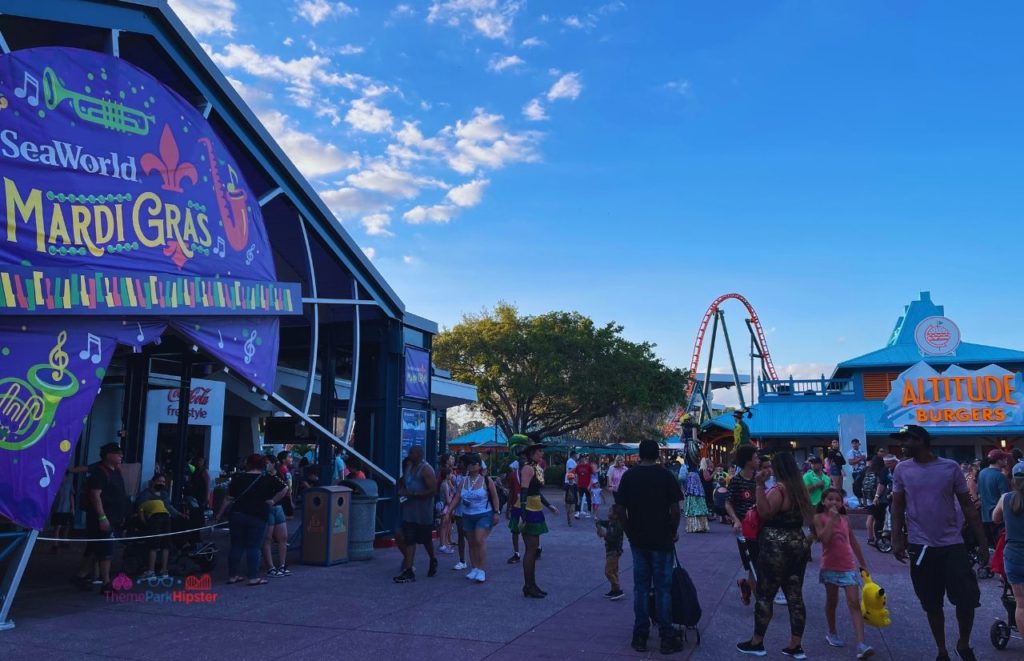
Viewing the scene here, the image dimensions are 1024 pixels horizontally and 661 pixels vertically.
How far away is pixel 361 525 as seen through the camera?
1221cm

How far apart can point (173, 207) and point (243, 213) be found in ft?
4.76

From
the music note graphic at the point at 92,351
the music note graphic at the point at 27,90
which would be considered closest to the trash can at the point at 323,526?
the music note graphic at the point at 92,351

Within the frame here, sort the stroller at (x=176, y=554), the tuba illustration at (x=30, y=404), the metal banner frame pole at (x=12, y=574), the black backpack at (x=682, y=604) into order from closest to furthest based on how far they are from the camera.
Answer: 1. the black backpack at (x=682, y=604)
2. the metal banner frame pole at (x=12, y=574)
3. the tuba illustration at (x=30, y=404)
4. the stroller at (x=176, y=554)

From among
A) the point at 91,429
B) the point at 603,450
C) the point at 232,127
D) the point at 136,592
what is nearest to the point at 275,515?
the point at 136,592

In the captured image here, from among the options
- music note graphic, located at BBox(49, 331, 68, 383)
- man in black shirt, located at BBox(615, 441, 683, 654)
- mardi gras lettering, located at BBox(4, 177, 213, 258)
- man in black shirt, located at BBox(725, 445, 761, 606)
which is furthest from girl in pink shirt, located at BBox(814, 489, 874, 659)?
mardi gras lettering, located at BBox(4, 177, 213, 258)

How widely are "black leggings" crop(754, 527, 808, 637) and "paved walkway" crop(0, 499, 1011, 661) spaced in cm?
49

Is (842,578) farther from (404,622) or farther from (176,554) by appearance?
(176,554)

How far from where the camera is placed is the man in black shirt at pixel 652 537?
6.58m

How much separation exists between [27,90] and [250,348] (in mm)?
4042

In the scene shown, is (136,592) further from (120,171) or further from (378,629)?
(120,171)

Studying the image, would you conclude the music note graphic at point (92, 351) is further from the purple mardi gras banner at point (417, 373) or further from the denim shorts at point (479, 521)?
the purple mardi gras banner at point (417, 373)

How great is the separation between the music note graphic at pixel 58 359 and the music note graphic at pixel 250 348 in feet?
8.73

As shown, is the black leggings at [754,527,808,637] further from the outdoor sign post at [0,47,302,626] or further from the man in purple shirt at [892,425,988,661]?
the outdoor sign post at [0,47,302,626]

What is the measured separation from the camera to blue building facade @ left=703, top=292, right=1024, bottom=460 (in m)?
27.9
